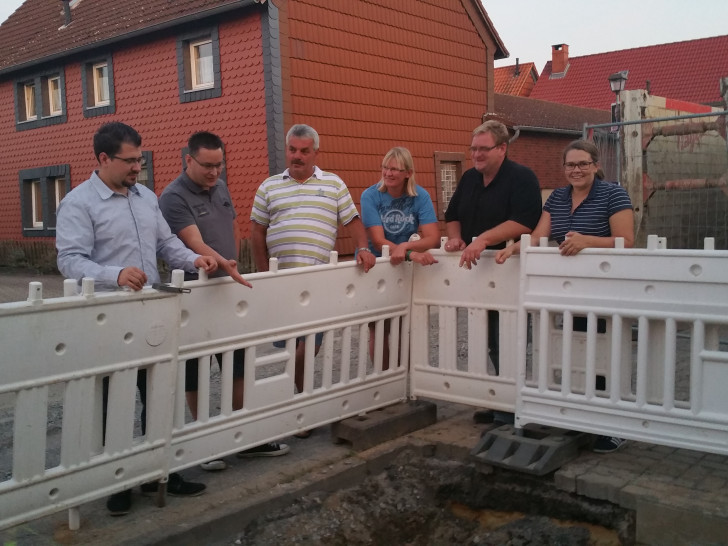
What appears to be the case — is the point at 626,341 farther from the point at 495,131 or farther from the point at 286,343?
the point at 286,343

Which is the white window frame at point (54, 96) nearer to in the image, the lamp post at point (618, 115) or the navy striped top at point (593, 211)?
the lamp post at point (618, 115)

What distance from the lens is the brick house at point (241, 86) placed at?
14945mm

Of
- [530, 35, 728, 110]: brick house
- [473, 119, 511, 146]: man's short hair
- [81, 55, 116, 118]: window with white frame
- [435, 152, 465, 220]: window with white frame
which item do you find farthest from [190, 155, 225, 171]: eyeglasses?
[530, 35, 728, 110]: brick house

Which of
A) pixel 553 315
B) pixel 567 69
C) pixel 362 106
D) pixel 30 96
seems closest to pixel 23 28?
pixel 30 96

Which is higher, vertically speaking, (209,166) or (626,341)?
(209,166)

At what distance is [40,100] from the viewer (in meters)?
20.5

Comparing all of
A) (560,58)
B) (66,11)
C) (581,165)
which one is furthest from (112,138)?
(560,58)

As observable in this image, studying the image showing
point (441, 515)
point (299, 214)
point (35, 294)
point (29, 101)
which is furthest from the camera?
point (29, 101)

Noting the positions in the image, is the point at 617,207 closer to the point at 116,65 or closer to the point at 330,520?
the point at 330,520

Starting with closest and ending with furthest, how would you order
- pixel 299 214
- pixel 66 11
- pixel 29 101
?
1. pixel 299 214
2. pixel 66 11
3. pixel 29 101

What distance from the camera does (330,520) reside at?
3758 millimetres

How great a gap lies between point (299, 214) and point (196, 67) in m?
12.9

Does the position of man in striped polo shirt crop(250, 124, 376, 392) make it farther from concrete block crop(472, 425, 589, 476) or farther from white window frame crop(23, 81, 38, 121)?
white window frame crop(23, 81, 38, 121)

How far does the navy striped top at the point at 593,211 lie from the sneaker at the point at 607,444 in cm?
119
